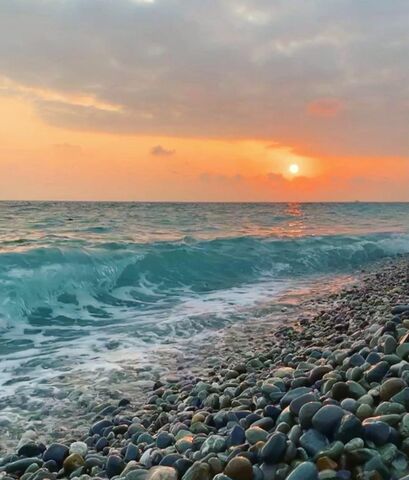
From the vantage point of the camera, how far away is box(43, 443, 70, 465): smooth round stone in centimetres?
368

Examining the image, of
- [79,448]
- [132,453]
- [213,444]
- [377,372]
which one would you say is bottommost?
[79,448]

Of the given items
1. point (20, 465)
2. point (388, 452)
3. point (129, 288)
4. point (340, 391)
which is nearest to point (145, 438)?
point (20, 465)

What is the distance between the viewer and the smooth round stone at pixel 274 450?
2.73m

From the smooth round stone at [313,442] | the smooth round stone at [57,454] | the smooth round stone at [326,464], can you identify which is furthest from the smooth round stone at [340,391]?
the smooth round stone at [57,454]

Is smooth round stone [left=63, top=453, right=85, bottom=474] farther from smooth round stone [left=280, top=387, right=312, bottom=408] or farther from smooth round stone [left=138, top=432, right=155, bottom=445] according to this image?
smooth round stone [left=280, top=387, right=312, bottom=408]

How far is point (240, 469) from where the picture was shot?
2654 mm

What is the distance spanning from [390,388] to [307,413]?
22.7 inches

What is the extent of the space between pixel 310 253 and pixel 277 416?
1803cm

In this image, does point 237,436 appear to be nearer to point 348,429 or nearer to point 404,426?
point 348,429

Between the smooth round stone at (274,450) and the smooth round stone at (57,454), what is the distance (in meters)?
1.70

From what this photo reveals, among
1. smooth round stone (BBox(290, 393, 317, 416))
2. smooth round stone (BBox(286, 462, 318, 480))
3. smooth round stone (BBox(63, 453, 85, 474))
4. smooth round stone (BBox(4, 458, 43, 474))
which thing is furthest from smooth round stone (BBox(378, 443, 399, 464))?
smooth round stone (BBox(4, 458, 43, 474))

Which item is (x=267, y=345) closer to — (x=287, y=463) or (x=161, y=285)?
(x=287, y=463)

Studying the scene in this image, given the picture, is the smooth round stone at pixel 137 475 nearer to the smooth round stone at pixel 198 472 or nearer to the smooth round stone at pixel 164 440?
the smooth round stone at pixel 198 472

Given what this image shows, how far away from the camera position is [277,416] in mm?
3318
